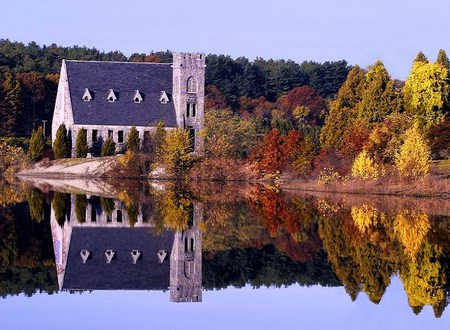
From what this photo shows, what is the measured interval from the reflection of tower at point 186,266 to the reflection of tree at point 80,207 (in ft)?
12.2

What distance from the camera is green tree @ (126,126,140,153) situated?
212 ft

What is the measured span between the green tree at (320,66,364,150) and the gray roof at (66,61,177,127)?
10274 mm

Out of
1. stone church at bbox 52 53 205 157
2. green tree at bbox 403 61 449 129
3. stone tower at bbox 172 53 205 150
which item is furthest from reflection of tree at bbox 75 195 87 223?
stone tower at bbox 172 53 205 150

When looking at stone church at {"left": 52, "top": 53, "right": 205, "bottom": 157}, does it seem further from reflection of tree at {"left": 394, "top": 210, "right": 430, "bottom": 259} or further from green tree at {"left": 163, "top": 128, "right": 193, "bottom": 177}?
reflection of tree at {"left": 394, "top": 210, "right": 430, "bottom": 259}

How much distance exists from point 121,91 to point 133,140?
21.8ft

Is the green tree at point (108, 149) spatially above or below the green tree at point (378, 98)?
below

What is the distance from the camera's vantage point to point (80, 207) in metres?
36.5

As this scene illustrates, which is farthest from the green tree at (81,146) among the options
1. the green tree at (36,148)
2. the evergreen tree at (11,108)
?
the evergreen tree at (11,108)

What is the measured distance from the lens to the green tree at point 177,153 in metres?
60.0

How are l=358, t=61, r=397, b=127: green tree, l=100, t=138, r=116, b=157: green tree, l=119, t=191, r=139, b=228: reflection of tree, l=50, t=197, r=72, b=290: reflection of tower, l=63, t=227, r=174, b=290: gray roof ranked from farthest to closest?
l=100, t=138, r=116, b=157: green tree < l=358, t=61, r=397, b=127: green tree < l=119, t=191, r=139, b=228: reflection of tree < l=50, t=197, r=72, b=290: reflection of tower < l=63, t=227, r=174, b=290: gray roof

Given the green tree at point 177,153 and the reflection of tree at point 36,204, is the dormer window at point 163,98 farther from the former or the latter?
the reflection of tree at point 36,204

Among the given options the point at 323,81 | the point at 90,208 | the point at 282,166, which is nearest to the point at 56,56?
the point at 323,81

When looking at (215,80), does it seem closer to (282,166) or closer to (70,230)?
(282,166)

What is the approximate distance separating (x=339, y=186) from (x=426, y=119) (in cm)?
1143
